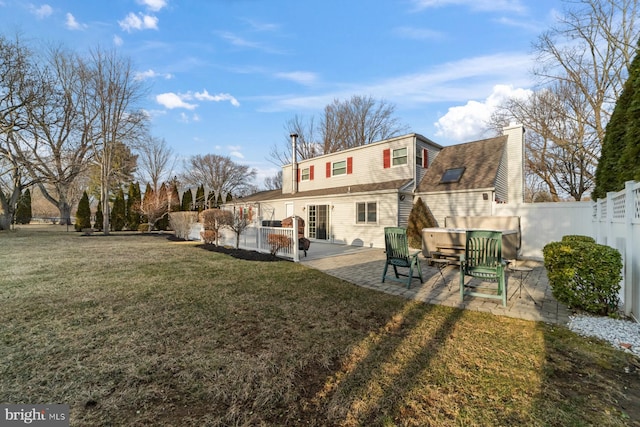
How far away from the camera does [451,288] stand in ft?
17.0

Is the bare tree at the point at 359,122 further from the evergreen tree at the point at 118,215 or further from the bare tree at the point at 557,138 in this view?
the evergreen tree at the point at 118,215

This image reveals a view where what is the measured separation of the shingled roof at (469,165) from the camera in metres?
10.9

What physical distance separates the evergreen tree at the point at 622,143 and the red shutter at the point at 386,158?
7819mm

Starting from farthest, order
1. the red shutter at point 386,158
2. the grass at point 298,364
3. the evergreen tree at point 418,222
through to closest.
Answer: the red shutter at point 386,158 < the evergreen tree at point 418,222 < the grass at point 298,364

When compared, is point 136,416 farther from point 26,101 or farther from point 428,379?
point 26,101

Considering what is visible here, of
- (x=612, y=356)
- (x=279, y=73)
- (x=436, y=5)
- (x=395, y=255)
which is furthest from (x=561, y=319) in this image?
(x=279, y=73)

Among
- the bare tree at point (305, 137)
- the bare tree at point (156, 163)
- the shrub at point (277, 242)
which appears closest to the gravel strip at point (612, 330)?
the shrub at point (277, 242)

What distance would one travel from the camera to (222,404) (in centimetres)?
188

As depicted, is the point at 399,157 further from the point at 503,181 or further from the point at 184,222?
the point at 184,222

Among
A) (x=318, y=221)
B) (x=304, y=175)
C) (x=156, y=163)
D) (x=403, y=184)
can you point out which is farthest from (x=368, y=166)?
(x=156, y=163)

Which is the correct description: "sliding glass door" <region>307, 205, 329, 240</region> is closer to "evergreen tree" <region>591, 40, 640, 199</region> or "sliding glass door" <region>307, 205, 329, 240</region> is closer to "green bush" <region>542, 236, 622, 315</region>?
"evergreen tree" <region>591, 40, 640, 199</region>

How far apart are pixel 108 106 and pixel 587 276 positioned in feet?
79.6

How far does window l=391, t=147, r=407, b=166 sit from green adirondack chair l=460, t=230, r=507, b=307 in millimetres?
8865

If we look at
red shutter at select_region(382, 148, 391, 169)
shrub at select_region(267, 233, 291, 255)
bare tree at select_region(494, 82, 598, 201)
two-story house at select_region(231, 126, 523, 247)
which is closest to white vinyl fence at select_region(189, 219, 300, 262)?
shrub at select_region(267, 233, 291, 255)
